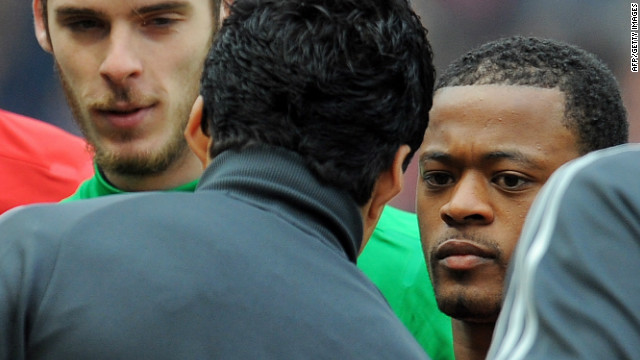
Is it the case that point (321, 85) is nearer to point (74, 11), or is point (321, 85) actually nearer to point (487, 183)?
point (487, 183)

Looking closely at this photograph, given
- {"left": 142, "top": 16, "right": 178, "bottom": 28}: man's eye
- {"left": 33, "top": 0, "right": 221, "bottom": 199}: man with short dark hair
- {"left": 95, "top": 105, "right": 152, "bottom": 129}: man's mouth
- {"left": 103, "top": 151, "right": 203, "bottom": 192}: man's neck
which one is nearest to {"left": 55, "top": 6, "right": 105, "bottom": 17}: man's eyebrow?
{"left": 33, "top": 0, "right": 221, "bottom": 199}: man with short dark hair

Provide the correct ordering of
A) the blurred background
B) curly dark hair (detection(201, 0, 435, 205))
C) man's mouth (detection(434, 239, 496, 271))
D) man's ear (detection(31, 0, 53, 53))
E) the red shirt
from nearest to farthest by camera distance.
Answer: curly dark hair (detection(201, 0, 435, 205)) < man's mouth (detection(434, 239, 496, 271)) < man's ear (detection(31, 0, 53, 53)) < the red shirt < the blurred background

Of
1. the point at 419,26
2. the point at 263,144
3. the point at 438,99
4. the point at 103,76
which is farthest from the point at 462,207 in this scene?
the point at 103,76

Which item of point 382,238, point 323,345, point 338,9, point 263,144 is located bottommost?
point 382,238

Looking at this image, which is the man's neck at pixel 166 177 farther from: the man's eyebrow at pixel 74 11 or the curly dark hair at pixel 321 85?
the curly dark hair at pixel 321 85

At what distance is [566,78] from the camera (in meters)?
2.22

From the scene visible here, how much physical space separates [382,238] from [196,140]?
39.4 inches

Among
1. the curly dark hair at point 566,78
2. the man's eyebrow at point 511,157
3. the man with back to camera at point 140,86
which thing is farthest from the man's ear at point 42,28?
the man's eyebrow at point 511,157

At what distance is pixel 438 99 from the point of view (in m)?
2.28

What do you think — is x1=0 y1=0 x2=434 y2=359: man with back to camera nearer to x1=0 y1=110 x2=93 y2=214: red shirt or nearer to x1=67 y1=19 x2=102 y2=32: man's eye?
x1=67 y1=19 x2=102 y2=32: man's eye

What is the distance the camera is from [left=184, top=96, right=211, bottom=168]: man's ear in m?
1.70

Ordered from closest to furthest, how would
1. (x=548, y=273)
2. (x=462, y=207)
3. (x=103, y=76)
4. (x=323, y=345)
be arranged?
1. (x=548, y=273)
2. (x=323, y=345)
3. (x=462, y=207)
4. (x=103, y=76)

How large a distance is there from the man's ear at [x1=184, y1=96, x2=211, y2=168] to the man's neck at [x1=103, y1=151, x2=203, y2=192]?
88 cm

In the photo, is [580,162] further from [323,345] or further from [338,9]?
[338,9]
